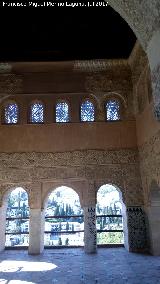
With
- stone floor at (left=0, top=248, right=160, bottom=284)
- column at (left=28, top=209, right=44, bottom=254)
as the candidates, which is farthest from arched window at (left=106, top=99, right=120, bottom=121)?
stone floor at (left=0, top=248, right=160, bottom=284)

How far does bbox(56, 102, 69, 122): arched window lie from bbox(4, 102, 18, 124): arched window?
1.48 meters

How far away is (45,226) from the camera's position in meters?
10.3

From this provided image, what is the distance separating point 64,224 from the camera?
10352 mm

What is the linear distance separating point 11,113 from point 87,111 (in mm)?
2701

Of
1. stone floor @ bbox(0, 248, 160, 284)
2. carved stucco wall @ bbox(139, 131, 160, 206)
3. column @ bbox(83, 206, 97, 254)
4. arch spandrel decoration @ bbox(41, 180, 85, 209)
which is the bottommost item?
stone floor @ bbox(0, 248, 160, 284)

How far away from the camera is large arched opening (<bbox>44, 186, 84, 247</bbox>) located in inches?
395

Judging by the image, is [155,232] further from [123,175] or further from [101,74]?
[101,74]

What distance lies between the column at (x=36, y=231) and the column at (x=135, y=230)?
2.74 m

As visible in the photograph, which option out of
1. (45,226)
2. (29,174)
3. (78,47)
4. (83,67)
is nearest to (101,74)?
(83,67)

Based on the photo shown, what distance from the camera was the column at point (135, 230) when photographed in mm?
8703

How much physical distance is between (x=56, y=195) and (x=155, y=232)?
4.58 metres

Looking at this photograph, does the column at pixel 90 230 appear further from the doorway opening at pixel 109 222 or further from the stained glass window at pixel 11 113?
the stained glass window at pixel 11 113

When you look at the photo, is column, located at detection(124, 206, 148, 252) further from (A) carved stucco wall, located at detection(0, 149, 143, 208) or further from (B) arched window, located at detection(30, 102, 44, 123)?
(B) arched window, located at detection(30, 102, 44, 123)

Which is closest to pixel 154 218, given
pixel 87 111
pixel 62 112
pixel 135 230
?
pixel 135 230
